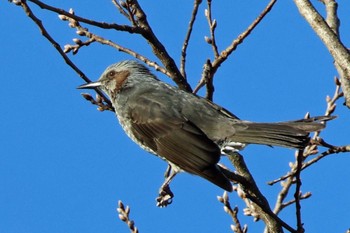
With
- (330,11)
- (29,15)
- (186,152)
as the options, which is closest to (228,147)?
(186,152)

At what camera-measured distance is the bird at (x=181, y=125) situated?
529 cm

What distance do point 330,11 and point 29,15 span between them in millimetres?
2411

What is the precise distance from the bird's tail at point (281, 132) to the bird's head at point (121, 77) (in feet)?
5.07

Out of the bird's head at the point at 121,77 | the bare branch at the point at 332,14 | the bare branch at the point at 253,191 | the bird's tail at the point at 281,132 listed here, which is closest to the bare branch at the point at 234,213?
the bare branch at the point at 253,191

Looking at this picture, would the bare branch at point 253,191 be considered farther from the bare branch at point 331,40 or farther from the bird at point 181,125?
the bare branch at point 331,40

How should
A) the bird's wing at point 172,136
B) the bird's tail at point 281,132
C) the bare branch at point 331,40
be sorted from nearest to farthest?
the bare branch at point 331,40, the bird's tail at point 281,132, the bird's wing at point 172,136

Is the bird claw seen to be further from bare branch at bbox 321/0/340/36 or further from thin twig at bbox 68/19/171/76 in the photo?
bare branch at bbox 321/0/340/36

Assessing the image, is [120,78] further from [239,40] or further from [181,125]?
[239,40]

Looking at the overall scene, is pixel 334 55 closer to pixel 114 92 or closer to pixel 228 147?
pixel 228 147

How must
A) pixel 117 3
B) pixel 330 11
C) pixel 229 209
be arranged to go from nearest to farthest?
pixel 229 209 < pixel 330 11 < pixel 117 3

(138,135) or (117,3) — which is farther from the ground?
(117,3)

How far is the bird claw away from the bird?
0.44 meters

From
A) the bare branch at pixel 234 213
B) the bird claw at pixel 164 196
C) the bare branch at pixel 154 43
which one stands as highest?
the bare branch at pixel 154 43

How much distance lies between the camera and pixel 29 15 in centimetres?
470
